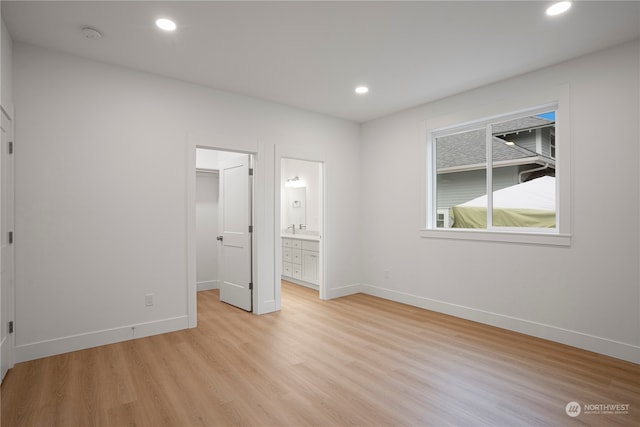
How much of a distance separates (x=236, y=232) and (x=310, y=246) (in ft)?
4.81

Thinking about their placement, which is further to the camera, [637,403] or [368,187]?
[368,187]

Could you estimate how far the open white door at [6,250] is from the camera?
2623mm

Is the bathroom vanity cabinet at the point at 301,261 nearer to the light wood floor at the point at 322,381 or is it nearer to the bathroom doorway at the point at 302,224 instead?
the bathroom doorway at the point at 302,224

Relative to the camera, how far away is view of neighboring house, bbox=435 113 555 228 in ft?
12.1

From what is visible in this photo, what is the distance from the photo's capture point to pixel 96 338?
3.24 metres

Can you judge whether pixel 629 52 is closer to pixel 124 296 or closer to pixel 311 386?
pixel 311 386

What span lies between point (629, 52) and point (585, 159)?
94 centimetres

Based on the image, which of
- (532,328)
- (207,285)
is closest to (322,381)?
(532,328)

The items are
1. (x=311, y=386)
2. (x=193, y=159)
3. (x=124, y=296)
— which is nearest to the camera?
(x=311, y=386)

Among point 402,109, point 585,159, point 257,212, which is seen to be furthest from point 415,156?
point 257,212

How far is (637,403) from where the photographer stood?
7.50ft

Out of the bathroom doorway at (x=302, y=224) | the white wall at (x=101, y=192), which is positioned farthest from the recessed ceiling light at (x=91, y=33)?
the bathroom doorway at (x=302, y=224)

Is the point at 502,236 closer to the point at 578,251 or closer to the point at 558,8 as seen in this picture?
the point at 578,251

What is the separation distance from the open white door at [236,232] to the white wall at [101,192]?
66 cm
